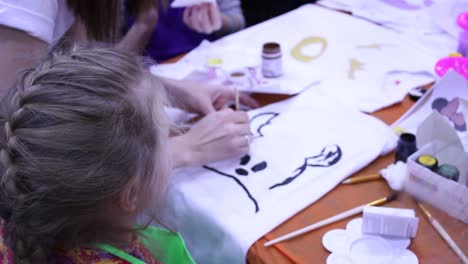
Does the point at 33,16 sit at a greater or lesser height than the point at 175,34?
greater

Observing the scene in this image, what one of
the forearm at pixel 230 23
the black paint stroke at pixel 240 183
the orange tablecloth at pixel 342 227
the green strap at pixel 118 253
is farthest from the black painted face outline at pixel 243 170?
the forearm at pixel 230 23

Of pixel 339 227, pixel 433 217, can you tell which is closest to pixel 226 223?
pixel 339 227

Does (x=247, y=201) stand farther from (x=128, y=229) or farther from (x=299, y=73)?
(x=299, y=73)

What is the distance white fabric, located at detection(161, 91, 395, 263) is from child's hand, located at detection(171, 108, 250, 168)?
0.06ft

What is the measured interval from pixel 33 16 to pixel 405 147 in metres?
0.67

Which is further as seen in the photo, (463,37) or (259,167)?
(463,37)

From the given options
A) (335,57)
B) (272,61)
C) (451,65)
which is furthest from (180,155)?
(451,65)

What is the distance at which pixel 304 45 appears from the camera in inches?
52.0

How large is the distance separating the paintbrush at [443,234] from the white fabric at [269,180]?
0.14 metres

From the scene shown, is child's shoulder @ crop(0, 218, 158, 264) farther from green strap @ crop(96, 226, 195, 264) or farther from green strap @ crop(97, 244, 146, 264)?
green strap @ crop(96, 226, 195, 264)

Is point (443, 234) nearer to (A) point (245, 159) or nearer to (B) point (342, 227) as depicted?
(B) point (342, 227)

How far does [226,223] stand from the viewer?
0.81m

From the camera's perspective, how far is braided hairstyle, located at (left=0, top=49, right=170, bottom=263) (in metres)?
0.62

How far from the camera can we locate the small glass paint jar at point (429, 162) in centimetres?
80
